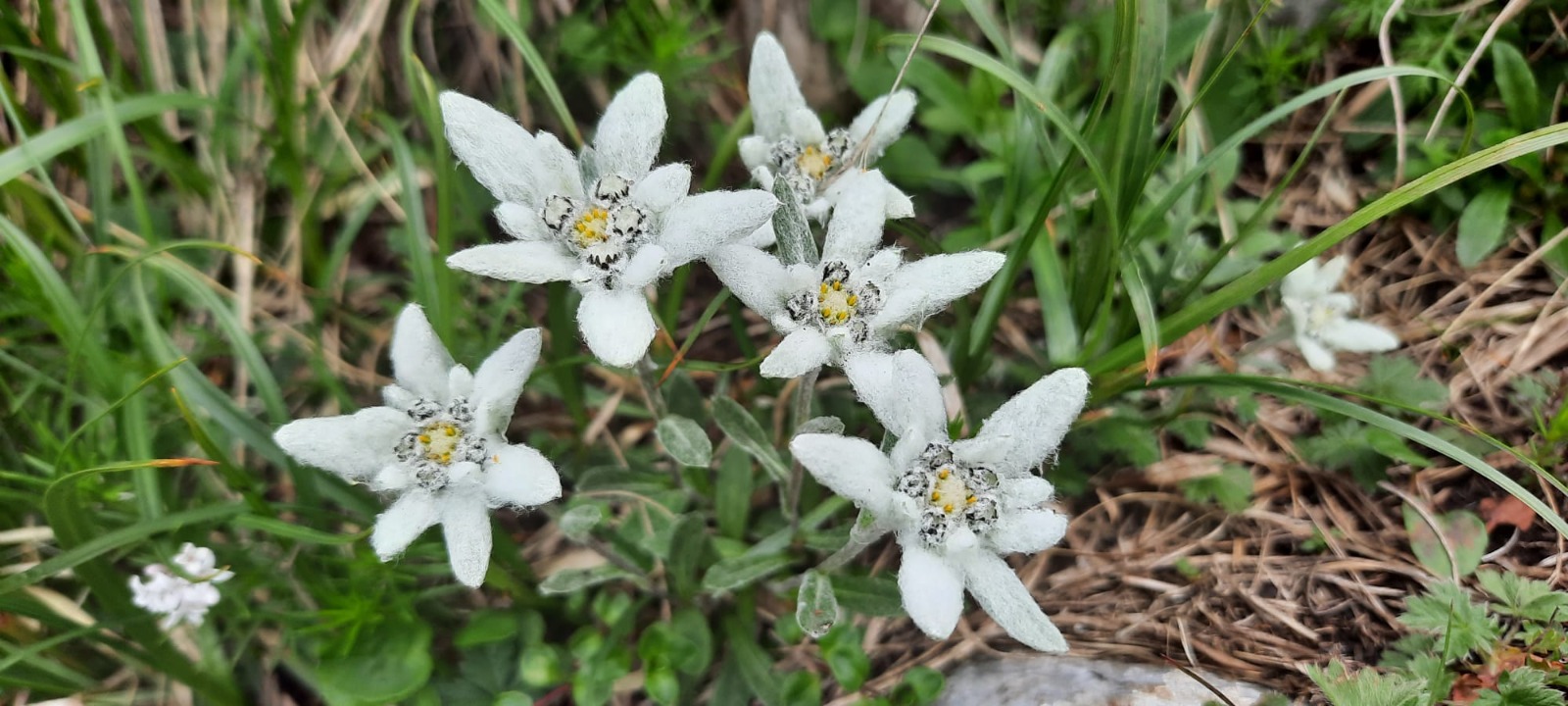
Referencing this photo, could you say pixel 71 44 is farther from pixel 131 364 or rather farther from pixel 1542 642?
pixel 1542 642

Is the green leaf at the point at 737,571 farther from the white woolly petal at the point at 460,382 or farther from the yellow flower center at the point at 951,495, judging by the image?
the white woolly petal at the point at 460,382

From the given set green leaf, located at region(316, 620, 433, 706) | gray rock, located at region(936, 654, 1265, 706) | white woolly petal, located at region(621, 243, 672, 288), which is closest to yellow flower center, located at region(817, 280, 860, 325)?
white woolly petal, located at region(621, 243, 672, 288)

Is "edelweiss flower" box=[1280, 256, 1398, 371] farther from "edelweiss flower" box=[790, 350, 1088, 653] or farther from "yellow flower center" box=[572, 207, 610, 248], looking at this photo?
"yellow flower center" box=[572, 207, 610, 248]

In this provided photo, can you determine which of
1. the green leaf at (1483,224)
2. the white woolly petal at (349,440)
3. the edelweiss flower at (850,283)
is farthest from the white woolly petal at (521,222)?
the green leaf at (1483,224)

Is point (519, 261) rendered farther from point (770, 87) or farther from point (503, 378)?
point (770, 87)

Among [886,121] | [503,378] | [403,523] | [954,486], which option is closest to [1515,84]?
[886,121]
